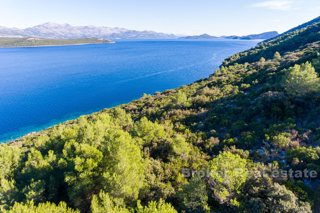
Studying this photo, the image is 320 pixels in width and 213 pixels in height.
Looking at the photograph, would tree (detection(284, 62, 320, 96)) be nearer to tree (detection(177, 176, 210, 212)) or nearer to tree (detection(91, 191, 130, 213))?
tree (detection(177, 176, 210, 212))

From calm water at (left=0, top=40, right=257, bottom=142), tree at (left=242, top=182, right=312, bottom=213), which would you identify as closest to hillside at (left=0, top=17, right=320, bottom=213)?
tree at (left=242, top=182, right=312, bottom=213)

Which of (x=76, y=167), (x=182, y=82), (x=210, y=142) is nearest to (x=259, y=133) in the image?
(x=210, y=142)

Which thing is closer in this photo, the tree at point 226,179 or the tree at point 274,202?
the tree at point 274,202

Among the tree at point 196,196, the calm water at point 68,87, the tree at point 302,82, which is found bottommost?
the calm water at point 68,87

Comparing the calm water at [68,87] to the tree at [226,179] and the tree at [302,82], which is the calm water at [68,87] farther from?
the tree at [302,82]

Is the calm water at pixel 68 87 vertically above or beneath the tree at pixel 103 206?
beneath

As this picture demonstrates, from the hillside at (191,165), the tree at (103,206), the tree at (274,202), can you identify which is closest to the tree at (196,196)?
the hillside at (191,165)

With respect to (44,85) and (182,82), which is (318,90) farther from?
(44,85)

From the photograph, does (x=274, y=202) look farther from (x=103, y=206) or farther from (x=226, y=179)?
(x=103, y=206)
